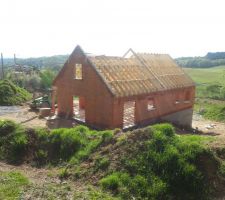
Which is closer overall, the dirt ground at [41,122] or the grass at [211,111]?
the dirt ground at [41,122]

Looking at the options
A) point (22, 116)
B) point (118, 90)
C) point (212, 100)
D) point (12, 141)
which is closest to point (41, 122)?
point (22, 116)

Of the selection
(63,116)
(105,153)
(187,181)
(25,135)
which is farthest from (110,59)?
(187,181)

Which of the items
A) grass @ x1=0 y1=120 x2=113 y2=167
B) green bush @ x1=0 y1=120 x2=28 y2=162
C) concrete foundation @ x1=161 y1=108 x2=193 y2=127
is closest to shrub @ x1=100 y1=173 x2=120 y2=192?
grass @ x1=0 y1=120 x2=113 y2=167

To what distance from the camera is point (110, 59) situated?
21.8m

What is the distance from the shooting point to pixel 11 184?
33.1ft

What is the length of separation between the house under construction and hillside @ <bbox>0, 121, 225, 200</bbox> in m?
6.78

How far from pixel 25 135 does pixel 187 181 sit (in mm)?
7137

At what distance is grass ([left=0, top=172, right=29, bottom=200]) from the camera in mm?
9354

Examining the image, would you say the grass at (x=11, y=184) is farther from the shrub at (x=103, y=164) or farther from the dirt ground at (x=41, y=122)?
the dirt ground at (x=41, y=122)

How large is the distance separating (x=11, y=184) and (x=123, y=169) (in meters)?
3.62

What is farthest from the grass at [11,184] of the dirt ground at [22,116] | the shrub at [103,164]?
the dirt ground at [22,116]

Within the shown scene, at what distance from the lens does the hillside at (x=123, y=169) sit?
9.76 meters

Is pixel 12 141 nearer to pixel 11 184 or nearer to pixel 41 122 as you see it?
pixel 11 184

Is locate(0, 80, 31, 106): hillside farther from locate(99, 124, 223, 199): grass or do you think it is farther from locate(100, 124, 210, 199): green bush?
locate(100, 124, 210, 199): green bush
